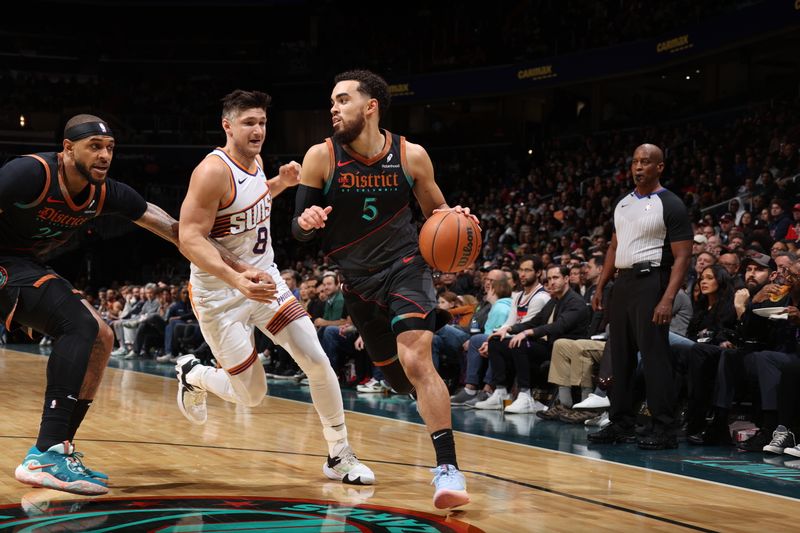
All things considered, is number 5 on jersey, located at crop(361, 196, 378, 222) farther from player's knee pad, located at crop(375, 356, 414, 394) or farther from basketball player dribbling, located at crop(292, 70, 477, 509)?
player's knee pad, located at crop(375, 356, 414, 394)

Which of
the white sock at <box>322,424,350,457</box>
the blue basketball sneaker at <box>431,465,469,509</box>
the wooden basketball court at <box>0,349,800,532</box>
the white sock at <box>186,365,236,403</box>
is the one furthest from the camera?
the white sock at <box>186,365,236,403</box>

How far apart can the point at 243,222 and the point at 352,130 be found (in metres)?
0.79

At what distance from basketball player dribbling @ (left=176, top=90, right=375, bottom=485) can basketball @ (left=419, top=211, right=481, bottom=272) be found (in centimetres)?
82

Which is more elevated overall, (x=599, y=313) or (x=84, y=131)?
(x=84, y=131)

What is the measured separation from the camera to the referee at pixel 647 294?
20.1ft

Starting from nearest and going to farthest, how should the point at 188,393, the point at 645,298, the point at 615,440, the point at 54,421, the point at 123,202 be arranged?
Result: the point at 54,421, the point at 123,202, the point at 188,393, the point at 645,298, the point at 615,440

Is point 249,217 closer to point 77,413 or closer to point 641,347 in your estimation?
point 77,413

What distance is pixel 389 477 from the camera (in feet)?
15.6

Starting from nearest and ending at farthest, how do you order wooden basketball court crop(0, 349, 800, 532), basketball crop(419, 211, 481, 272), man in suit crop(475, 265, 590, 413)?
wooden basketball court crop(0, 349, 800, 532) < basketball crop(419, 211, 481, 272) < man in suit crop(475, 265, 590, 413)

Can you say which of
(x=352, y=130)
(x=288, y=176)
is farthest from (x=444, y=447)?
(x=288, y=176)

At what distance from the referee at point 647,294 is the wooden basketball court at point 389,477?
82 cm

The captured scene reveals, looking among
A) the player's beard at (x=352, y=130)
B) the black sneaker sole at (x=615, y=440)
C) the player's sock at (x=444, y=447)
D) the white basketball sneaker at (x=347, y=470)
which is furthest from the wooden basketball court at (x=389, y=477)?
the player's beard at (x=352, y=130)

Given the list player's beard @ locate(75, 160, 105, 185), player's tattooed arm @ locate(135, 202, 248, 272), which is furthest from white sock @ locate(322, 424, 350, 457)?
player's beard @ locate(75, 160, 105, 185)

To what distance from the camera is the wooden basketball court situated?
12.6 ft
